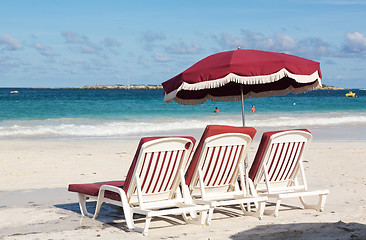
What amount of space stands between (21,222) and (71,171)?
4.39 m

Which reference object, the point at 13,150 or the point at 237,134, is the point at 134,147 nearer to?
the point at 13,150

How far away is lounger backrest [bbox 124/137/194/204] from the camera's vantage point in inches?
213

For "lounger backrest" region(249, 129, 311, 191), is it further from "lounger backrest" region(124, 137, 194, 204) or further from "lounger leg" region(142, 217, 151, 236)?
"lounger leg" region(142, 217, 151, 236)

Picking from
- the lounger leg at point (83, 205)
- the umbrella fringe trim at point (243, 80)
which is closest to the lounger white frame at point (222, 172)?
the umbrella fringe trim at point (243, 80)

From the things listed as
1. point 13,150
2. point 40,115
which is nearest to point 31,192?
point 13,150

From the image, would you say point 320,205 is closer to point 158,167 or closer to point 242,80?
point 242,80

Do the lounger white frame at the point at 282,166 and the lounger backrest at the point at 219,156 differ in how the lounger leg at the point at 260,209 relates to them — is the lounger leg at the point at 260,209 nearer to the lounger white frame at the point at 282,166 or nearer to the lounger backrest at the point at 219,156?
the lounger white frame at the point at 282,166

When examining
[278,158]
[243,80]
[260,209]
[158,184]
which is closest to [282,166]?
[278,158]

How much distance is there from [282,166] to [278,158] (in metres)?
0.15

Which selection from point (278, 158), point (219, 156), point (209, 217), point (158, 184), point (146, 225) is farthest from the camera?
point (278, 158)

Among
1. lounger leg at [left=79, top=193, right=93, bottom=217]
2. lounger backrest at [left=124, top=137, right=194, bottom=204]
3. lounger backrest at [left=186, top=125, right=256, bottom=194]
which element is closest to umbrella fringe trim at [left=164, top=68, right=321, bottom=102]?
lounger backrest at [left=186, top=125, right=256, bottom=194]

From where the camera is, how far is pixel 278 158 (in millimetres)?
6293

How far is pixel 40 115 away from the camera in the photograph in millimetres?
34750

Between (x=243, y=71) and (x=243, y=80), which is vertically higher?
(x=243, y=71)
